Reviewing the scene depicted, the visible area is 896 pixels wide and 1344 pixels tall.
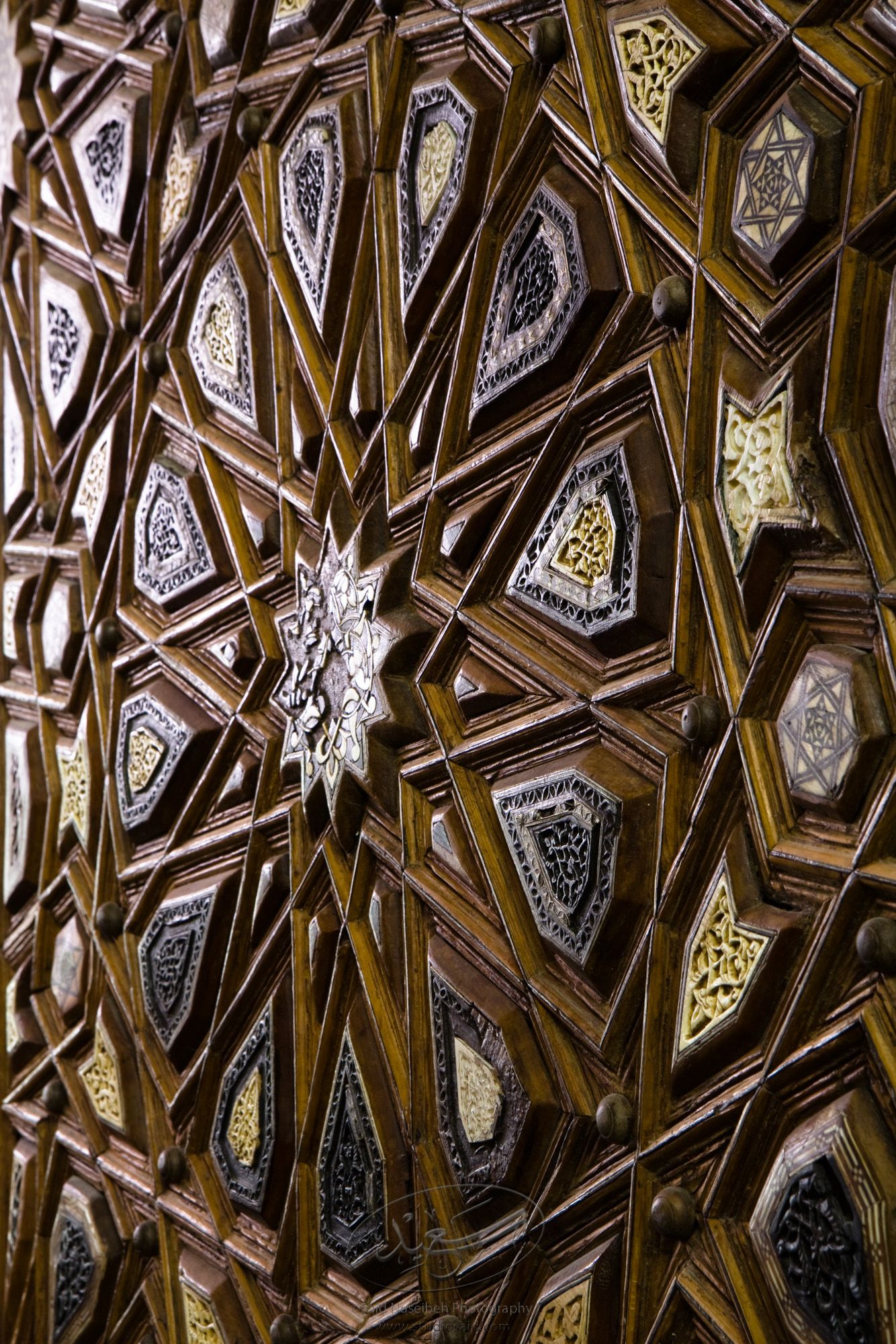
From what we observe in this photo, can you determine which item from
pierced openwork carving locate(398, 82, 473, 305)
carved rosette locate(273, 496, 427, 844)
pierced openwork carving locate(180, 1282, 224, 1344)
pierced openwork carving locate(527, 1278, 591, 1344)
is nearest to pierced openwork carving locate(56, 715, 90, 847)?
carved rosette locate(273, 496, 427, 844)

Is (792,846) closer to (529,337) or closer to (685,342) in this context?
(685,342)

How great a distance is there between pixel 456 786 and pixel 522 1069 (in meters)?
0.30

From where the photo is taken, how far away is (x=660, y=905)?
1354 mm

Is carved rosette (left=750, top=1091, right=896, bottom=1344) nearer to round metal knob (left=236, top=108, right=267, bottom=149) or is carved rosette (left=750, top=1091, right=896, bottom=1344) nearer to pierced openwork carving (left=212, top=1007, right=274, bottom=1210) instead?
pierced openwork carving (left=212, top=1007, right=274, bottom=1210)

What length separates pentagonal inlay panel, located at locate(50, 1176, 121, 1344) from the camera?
2084 millimetres

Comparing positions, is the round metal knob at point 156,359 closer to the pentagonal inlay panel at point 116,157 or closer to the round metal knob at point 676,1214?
the pentagonal inlay panel at point 116,157

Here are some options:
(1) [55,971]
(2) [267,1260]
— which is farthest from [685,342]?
(1) [55,971]

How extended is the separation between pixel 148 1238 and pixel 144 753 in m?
0.65

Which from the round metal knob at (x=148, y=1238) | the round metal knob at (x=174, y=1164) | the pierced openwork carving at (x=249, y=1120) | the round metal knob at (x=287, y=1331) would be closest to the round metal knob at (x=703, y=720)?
the pierced openwork carving at (x=249, y=1120)

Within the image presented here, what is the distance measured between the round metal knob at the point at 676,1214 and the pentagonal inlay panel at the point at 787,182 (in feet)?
2.62

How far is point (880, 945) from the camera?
1.14 m

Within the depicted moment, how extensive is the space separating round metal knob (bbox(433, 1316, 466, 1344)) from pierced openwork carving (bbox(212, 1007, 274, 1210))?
0.37m

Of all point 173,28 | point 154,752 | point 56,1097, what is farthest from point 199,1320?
point 173,28

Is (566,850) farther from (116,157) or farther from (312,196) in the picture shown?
(116,157)
